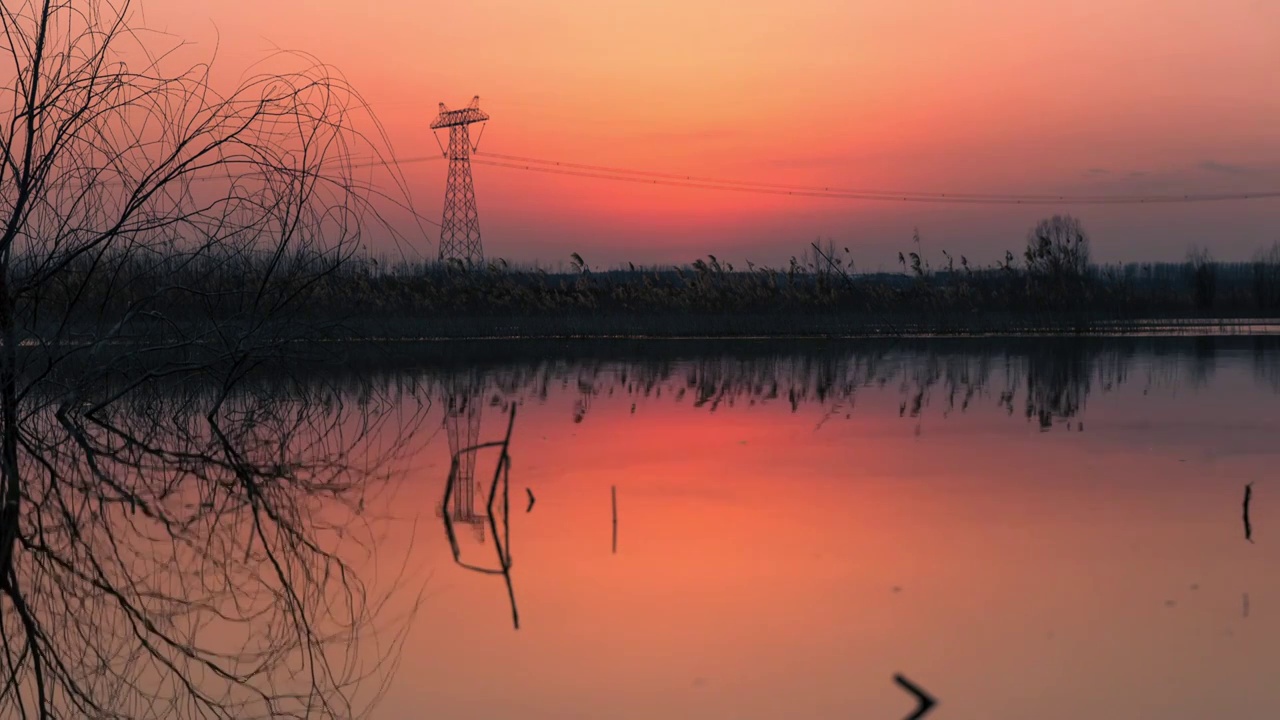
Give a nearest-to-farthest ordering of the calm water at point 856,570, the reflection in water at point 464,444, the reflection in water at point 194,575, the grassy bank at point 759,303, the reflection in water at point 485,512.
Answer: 1. the calm water at point 856,570
2. the reflection in water at point 194,575
3. the reflection in water at point 485,512
4. the reflection in water at point 464,444
5. the grassy bank at point 759,303

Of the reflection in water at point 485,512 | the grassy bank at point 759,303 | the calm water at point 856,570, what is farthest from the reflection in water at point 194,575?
the grassy bank at point 759,303

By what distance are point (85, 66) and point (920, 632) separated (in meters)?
7.06

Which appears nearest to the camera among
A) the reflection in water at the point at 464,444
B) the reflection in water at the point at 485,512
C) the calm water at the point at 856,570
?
the calm water at the point at 856,570

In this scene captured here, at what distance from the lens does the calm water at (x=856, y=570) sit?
4273 mm

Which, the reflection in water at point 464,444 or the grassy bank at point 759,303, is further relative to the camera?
the grassy bank at point 759,303

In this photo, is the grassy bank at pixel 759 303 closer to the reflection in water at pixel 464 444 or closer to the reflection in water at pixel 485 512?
the reflection in water at pixel 464 444

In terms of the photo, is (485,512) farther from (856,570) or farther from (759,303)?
(759,303)

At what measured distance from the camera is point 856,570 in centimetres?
597

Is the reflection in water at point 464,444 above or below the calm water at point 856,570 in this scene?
above

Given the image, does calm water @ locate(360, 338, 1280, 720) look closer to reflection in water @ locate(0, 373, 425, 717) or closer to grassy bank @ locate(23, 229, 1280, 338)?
reflection in water @ locate(0, 373, 425, 717)

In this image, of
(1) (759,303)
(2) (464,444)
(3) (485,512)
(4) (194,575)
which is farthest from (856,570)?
(1) (759,303)

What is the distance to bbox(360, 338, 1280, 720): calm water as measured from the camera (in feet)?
14.0

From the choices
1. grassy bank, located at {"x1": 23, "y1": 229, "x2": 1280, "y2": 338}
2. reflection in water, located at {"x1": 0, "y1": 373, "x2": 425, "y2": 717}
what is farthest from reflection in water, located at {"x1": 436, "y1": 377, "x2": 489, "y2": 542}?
grassy bank, located at {"x1": 23, "y1": 229, "x2": 1280, "y2": 338}

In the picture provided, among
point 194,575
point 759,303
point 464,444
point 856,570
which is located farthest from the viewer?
point 759,303
